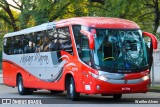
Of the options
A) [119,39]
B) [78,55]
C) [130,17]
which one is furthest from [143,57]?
[130,17]

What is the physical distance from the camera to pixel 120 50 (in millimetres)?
17188

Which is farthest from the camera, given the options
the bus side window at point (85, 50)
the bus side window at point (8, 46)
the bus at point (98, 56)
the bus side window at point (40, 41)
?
the bus side window at point (8, 46)

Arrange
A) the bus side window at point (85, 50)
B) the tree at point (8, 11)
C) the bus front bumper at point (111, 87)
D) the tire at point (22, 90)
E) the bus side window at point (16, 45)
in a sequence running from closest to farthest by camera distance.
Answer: the bus front bumper at point (111, 87) < the bus side window at point (85, 50) < the tire at point (22, 90) < the bus side window at point (16, 45) < the tree at point (8, 11)

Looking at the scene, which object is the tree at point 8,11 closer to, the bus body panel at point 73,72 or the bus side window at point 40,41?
the bus body panel at point 73,72

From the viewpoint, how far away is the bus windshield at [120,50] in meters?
16.8

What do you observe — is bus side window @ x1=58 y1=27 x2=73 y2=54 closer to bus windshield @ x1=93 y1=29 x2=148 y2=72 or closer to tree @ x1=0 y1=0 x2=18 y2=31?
bus windshield @ x1=93 y1=29 x2=148 y2=72

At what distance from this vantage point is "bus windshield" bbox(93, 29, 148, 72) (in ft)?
55.3

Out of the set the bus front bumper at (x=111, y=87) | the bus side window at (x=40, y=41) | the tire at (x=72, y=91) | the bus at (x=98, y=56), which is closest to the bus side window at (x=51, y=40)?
the bus at (x=98, y=56)

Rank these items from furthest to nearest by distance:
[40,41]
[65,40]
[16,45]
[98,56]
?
[16,45] < [40,41] < [65,40] < [98,56]

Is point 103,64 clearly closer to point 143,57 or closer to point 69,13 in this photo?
point 143,57

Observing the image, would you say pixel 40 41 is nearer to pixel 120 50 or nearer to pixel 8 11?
pixel 120 50

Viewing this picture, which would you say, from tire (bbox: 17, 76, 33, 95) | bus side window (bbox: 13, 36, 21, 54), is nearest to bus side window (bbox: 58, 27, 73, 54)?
tire (bbox: 17, 76, 33, 95)

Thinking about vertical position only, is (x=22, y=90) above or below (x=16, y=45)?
below

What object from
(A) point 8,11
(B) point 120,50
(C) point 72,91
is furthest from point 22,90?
(A) point 8,11
